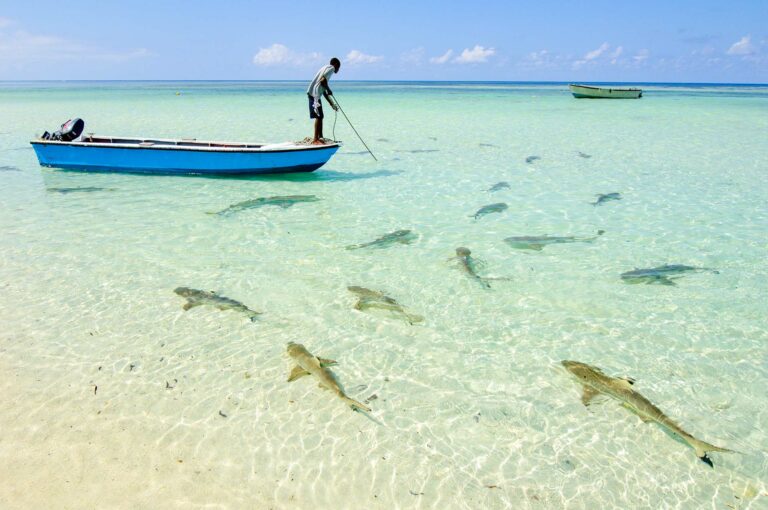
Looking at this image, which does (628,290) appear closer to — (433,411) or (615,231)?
(615,231)

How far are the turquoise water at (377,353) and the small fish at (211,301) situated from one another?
127mm

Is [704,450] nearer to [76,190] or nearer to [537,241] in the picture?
[537,241]

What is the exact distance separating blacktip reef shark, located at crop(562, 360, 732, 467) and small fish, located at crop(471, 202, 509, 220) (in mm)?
5456

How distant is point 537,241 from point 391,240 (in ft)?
8.31

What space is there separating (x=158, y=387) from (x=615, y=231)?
26.7 feet

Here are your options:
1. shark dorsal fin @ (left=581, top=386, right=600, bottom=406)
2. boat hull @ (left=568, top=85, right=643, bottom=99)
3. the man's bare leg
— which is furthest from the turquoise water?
boat hull @ (left=568, top=85, right=643, bottom=99)

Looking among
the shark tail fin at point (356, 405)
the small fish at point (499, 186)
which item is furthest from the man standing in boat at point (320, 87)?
the shark tail fin at point (356, 405)

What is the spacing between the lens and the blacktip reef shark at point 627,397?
382 centimetres

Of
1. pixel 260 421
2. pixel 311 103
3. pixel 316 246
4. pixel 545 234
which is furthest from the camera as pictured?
pixel 311 103

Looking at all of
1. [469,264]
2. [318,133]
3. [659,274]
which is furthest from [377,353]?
[318,133]

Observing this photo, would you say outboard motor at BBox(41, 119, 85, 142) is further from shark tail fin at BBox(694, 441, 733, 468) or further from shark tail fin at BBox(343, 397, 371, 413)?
shark tail fin at BBox(694, 441, 733, 468)

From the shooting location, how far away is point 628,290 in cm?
671

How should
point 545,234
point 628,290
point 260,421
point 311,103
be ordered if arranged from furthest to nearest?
point 311,103, point 545,234, point 628,290, point 260,421

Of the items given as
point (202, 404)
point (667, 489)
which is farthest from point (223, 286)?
point (667, 489)
